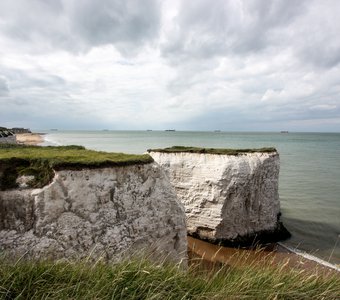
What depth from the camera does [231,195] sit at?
13.8 metres

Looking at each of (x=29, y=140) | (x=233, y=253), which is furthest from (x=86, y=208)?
(x=29, y=140)

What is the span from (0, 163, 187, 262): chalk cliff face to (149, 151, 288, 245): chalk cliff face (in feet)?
16.1

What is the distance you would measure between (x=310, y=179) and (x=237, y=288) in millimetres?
26102

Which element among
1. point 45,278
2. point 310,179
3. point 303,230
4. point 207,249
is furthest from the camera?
point 310,179

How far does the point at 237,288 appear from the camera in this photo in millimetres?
4648

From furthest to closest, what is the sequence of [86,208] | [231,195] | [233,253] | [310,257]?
1. [231,195]
2. [233,253]
3. [310,257]
4. [86,208]

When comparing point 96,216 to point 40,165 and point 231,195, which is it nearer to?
point 40,165

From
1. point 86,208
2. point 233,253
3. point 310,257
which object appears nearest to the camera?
point 86,208

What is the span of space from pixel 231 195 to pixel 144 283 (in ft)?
31.9

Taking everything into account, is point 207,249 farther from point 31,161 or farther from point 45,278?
point 45,278

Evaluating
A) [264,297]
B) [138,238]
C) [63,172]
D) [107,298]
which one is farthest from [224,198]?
[107,298]

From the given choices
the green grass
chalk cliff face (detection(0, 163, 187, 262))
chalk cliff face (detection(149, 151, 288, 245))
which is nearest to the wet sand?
chalk cliff face (detection(149, 151, 288, 245))

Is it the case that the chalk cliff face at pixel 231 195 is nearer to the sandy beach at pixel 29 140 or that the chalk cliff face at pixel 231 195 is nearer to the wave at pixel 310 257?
the wave at pixel 310 257

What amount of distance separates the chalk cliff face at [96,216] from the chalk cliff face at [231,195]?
491cm
